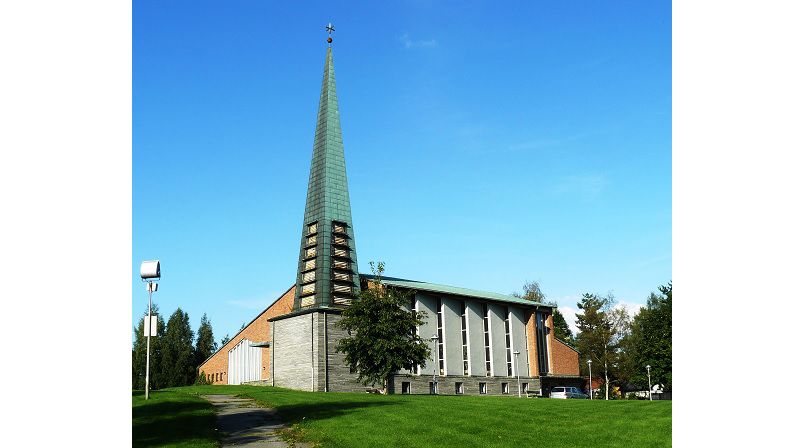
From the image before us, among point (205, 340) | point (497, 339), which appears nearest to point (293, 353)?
point (497, 339)

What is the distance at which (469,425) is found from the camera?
18922 millimetres

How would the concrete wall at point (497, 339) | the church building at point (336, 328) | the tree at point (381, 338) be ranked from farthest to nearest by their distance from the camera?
the concrete wall at point (497, 339), the church building at point (336, 328), the tree at point (381, 338)

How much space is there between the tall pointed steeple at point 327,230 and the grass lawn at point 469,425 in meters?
23.7

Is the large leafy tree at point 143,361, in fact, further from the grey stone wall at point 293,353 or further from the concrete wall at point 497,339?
the concrete wall at point 497,339

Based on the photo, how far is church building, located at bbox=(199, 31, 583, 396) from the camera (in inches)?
1908

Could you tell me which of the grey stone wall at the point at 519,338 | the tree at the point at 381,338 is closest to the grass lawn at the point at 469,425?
the tree at the point at 381,338

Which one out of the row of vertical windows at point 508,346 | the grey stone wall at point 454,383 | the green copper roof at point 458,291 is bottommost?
the grey stone wall at point 454,383

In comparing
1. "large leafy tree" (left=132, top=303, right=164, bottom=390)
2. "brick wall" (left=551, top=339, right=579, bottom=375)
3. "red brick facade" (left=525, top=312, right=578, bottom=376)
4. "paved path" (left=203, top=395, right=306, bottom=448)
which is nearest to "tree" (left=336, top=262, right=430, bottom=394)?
"paved path" (left=203, top=395, right=306, bottom=448)

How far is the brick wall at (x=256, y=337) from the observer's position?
183 ft

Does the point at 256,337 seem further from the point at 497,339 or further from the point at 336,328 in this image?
the point at 497,339

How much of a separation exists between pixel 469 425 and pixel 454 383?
3953 centimetres

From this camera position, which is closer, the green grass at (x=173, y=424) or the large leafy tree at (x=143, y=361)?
the green grass at (x=173, y=424)

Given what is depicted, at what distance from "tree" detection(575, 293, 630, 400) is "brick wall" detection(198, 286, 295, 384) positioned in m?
42.7
